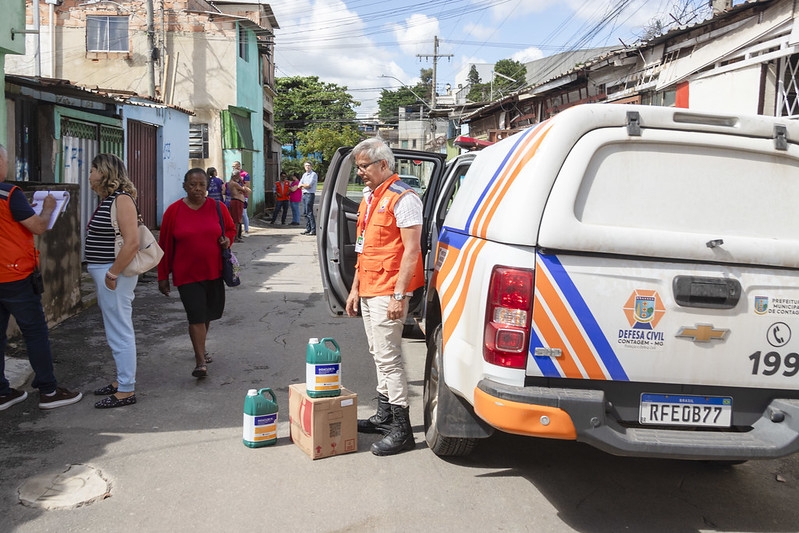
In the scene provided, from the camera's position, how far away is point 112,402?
5.40 metres

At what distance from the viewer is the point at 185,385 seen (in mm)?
6027


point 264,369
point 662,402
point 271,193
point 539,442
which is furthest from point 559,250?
point 271,193

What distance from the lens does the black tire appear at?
4.41 meters

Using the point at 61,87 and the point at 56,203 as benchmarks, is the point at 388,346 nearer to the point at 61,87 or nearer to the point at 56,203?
the point at 56,203

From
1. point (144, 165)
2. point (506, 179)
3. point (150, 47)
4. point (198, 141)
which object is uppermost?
point (150, 47)

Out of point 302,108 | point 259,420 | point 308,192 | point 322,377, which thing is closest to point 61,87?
point 259,420

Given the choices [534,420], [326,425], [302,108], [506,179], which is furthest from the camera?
[302,108]

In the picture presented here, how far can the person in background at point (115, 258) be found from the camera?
5.23 metres

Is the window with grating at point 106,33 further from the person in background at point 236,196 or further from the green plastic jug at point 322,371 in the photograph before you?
the green plastic jug at point 322,371

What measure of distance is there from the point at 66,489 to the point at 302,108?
57658 millimetres

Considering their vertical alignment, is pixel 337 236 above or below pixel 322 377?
above

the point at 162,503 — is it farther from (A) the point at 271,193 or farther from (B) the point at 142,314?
(A) the point at 271,193

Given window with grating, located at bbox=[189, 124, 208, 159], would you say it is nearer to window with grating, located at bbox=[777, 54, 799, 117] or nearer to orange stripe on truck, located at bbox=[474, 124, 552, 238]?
window with grating, located at bbox=[777, 54, 799, 117]

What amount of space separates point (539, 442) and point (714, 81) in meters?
6.89
